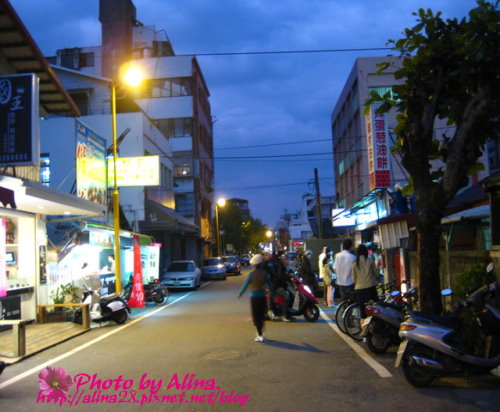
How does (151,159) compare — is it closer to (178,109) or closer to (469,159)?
(469,159)

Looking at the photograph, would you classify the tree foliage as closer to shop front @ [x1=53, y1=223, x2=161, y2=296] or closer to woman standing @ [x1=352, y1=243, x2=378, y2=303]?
shop front @ [x1=53, y1=223, x2=161, y2=296]

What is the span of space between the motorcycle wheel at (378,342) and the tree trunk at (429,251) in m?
0.78

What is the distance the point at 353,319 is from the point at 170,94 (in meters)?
45.7

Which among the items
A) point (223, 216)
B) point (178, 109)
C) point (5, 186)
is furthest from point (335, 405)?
point (223, 216)

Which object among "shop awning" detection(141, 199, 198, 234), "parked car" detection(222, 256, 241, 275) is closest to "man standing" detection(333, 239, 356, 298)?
"shop awning" detection(141, 199, 198, 234)

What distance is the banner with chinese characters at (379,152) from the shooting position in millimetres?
19812

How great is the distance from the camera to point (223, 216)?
7281cm

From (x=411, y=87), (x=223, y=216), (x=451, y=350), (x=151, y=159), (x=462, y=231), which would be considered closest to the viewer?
(x=451, y=350)

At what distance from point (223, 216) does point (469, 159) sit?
215 ft

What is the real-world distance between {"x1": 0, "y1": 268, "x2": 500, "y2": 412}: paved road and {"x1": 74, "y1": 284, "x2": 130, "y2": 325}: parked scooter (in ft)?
5.24

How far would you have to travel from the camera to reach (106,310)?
42.2 ft

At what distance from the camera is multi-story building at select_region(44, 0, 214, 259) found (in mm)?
45938

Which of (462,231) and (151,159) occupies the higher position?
(151,159)

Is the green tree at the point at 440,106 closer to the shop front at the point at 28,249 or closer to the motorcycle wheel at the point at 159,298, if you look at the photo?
the shop front at the point at 28,249
